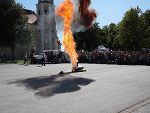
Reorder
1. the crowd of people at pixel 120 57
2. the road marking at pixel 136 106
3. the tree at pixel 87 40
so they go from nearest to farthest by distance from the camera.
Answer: the road marking at pixel 136 106 < the crowd of people at pixel 120 57 < the tree at pixel 87 40

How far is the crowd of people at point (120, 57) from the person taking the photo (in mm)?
38281

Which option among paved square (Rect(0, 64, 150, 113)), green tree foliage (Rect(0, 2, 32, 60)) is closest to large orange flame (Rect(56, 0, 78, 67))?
paved square (Rect(0, 64, 150, 113))

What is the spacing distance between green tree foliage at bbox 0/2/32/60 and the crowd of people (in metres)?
15.0

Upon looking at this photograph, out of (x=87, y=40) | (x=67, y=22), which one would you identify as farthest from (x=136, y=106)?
(x=87, y=40)

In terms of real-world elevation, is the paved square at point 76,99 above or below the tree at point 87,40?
below

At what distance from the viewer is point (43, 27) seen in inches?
3356

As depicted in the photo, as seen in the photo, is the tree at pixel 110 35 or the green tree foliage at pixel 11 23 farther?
the tree at pixel 110 35

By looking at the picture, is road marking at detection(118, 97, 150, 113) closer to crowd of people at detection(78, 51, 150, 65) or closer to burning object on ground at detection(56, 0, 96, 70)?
burning object on ground at detection(56, 0, 96, 70)

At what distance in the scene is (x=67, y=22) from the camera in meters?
26.5

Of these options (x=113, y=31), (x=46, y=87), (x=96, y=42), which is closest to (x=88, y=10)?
(x=46, y=87)

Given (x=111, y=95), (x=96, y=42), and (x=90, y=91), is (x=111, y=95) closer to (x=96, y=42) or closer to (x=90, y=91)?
(x=90, y=91)

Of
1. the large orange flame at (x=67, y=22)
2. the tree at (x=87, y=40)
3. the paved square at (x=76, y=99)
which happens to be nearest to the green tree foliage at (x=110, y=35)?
the tree at (x=87, y=40)

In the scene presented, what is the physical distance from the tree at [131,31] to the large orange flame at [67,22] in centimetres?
4130

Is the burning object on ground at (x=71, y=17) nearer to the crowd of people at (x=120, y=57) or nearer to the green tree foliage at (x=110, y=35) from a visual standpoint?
the crowd of people at (x=120, y=57)
